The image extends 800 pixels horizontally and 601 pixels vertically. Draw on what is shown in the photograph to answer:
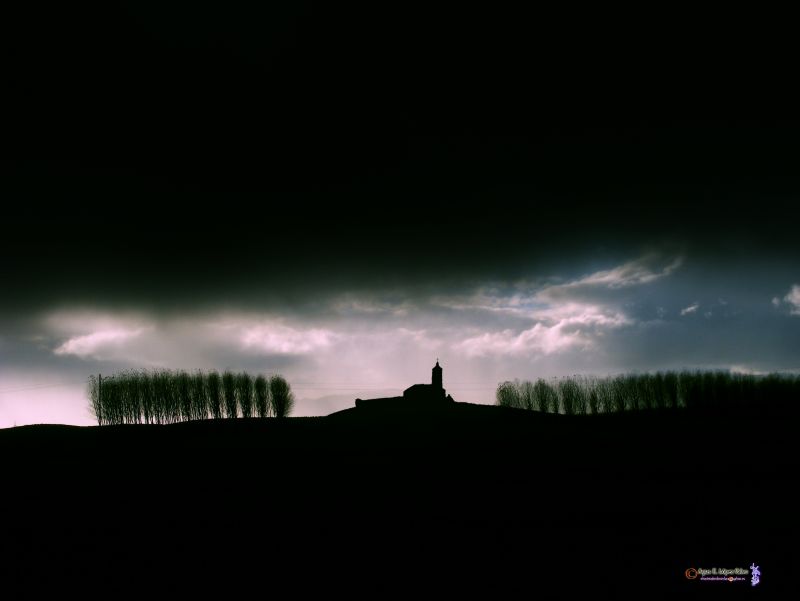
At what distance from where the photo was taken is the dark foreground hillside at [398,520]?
506 inches

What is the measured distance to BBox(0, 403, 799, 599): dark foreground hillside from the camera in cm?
1286

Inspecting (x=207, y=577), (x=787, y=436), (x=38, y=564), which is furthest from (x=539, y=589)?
(x=787, y=436)

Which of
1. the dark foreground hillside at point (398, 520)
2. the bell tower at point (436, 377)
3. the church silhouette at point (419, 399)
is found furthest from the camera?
the bell tower at point (436, 377)

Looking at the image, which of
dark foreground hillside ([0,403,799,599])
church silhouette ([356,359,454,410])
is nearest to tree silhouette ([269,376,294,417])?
church silhouette ([356,359,454,410])

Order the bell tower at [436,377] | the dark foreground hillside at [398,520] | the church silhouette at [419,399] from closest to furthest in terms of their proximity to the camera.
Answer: the dark foreground hillside at [398,520] < the church silhouette at [419,399] < the bell tower at [436,377]

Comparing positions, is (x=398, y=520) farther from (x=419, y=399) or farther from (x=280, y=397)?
(x=280, y=397)

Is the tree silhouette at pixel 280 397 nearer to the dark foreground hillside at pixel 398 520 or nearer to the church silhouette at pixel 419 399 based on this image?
the church silhouette at pixel 419 399

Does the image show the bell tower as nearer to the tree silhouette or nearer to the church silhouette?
the church silhouette

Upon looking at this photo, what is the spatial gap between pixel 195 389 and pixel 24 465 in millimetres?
48056

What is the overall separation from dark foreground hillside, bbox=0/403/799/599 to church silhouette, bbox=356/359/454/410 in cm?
3013

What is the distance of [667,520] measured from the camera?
56.4 ft

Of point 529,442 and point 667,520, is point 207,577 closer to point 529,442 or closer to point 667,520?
point 667,520

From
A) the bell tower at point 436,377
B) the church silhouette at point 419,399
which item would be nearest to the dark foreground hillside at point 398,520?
the church silhouette at point 419,399

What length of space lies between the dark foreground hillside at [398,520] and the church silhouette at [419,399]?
30133mm
